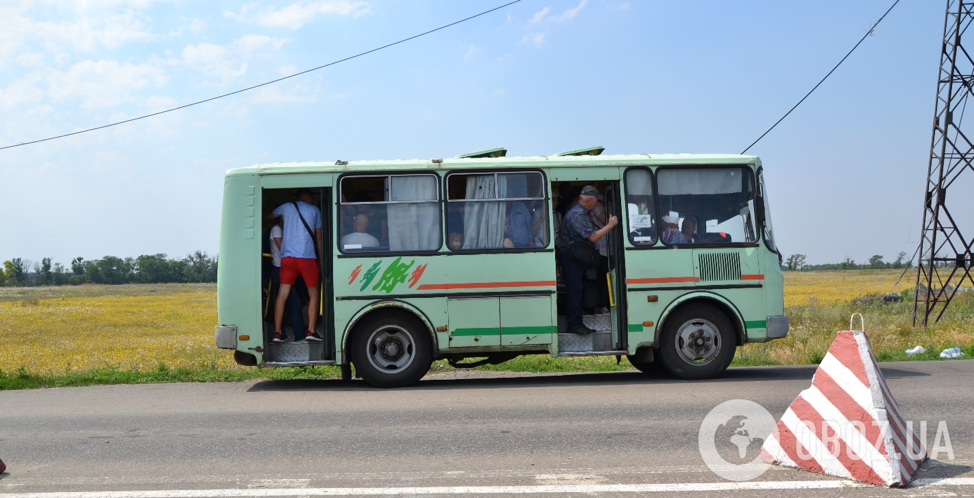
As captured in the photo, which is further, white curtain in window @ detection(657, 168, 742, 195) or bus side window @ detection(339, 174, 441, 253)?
white curtain in window @ detection(657, 168, 742, 195)

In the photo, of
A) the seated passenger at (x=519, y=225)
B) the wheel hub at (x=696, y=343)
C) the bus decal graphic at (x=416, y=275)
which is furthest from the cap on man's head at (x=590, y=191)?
the bus decal graphic at (x=416, y=275)

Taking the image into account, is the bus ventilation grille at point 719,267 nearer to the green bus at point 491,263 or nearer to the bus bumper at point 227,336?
the green bus at point 491,263

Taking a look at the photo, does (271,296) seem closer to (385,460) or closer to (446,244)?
(446,244)

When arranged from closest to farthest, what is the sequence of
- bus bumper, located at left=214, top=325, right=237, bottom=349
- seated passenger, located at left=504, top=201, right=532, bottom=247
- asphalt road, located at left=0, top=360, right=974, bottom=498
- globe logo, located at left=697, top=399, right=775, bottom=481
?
1. asphalt road, located at left=0, top=360, right=974, bottom=498
2. globe logo, located at left=697, top=399, right=775, bottom=481
3. bus bumper, located at left=214, top=325, right=237, bottom=349
4. seated passenger, located at left=504, top=201, right=532, bottom=247

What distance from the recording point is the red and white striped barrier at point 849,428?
4965 mm

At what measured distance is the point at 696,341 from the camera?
10.3 metres

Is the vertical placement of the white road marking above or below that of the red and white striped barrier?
below

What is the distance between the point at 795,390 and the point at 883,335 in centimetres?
982

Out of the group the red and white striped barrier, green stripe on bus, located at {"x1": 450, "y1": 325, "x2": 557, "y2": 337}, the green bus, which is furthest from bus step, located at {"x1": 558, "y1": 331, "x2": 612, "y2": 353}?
the red and white striped barrier

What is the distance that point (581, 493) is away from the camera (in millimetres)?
4875

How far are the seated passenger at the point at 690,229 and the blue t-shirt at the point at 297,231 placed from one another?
14.7 ft

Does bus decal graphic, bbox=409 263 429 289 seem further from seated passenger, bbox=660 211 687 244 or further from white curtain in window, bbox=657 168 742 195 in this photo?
white curtain in window, bbox=657 168 742 195

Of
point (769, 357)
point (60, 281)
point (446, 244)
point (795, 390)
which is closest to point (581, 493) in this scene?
point (795, 390)

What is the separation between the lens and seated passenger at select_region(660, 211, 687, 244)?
1030 cm
